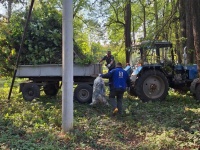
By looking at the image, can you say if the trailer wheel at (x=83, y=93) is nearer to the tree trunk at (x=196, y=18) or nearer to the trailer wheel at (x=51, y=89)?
the trailer wheel at (x=51, y=89)

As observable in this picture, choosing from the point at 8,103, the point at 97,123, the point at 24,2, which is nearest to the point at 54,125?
the point at 97,123

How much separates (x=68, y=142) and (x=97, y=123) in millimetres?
1566

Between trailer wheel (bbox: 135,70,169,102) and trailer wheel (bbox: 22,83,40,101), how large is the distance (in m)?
3.77

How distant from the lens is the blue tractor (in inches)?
426

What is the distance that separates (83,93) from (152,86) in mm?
2733

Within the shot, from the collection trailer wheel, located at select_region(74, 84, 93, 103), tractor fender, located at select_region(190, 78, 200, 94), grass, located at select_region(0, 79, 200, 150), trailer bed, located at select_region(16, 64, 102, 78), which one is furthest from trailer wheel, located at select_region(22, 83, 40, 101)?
tractor fender, located at select_region(190, 78, 200, 94)

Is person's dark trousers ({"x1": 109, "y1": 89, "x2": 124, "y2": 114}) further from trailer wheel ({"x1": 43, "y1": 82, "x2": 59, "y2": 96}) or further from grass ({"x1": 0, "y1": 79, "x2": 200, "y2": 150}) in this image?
trailer wheel ({"x1": 43, "y1": 82, "x2": 59, "y2": 96})

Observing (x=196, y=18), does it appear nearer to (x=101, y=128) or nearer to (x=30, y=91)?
(x=101, y=128)

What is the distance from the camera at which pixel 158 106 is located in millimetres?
9891

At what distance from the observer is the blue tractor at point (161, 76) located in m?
10.8

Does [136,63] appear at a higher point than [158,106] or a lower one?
higher

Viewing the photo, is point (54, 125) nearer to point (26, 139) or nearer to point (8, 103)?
point (26, 139)

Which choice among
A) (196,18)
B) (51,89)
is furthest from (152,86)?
(196,18)

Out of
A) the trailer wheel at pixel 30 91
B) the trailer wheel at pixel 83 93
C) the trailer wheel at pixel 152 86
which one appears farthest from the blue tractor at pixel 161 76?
the trailer wheel at pixel 30 91
